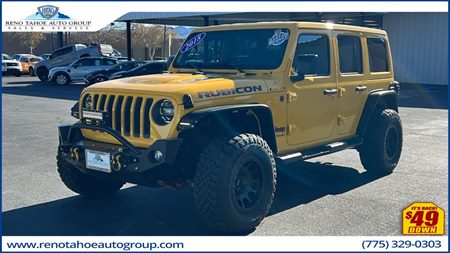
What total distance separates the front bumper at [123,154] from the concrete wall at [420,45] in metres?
20.1

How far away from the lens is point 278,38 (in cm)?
554

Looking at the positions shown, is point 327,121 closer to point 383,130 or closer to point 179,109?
point 383,130

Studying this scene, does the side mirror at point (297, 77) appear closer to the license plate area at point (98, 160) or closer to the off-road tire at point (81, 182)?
the license plate area at point (98, 160)

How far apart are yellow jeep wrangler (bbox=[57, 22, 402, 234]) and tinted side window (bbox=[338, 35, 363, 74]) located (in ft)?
0.04

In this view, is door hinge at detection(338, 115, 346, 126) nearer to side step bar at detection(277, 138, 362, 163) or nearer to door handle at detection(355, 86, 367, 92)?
side step bar at detection(277, 138, 362, 163)

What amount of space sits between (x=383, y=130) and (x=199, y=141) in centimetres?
298

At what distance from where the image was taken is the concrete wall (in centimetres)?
2197

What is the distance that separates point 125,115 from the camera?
15.4 ft

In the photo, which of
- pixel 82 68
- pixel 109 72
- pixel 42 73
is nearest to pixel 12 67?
pixel 42 73

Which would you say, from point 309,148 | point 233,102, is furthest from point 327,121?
point 233,102

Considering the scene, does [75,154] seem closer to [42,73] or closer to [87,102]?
[87,102]

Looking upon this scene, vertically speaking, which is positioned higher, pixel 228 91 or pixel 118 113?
pixel 228 91

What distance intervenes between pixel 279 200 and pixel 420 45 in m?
19.2

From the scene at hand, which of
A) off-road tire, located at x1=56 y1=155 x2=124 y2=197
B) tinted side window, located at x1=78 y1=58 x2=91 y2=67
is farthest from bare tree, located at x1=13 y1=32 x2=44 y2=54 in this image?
off-road tire, located at x1=56 y1=155 x2=124 y2=197
